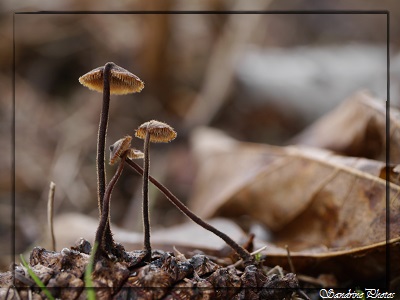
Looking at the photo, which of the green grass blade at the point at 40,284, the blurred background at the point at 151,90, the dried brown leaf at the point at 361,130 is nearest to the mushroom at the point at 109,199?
the green grass blade at the point at 40,284

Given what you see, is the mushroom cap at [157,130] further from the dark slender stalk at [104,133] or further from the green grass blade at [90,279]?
the green grass blade at [90,279]

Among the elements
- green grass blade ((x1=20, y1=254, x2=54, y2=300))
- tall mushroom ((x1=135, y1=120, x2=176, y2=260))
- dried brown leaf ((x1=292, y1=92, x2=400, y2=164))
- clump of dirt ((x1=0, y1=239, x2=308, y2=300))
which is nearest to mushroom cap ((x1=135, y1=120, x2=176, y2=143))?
tall mushroom ((x1=135, y1=120, x2=176, y2=260))

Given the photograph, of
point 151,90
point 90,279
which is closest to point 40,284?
point 90,279

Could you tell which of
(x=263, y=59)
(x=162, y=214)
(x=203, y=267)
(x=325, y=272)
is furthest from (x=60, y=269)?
(x=263, y=59)

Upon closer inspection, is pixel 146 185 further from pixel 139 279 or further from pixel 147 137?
pixel 139 279

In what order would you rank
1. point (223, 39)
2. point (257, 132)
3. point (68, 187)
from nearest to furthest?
point (68, 187)
point (257, 132)
point (223, 39)

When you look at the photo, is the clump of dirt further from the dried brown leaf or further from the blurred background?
the blurred background

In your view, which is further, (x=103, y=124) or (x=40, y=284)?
(x=103, y=124)

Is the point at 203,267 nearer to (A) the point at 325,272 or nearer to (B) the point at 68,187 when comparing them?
→ (A) the point at 325,272
